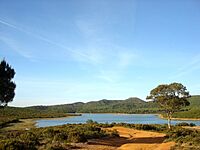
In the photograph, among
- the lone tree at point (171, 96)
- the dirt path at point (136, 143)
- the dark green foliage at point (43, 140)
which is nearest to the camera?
the dark green foliage at point (43, 140)

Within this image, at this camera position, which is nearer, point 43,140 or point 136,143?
point 136,143

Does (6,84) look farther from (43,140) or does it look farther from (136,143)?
(136,143)

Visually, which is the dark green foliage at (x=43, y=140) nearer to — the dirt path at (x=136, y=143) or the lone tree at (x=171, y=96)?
the dirt path at (x=136, y=143)

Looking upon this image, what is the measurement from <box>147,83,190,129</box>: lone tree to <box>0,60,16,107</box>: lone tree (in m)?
22.1

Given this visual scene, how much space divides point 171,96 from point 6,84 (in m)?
23.8

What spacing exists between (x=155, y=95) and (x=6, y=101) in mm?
22866

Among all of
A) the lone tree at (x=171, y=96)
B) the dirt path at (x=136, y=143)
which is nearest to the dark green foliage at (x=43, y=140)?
the dirt path at (x=136, y=143)

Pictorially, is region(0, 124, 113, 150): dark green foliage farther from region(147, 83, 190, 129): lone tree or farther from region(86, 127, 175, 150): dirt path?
region(147, 83, 190, 129): lone tree

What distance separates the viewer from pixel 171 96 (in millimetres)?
42562

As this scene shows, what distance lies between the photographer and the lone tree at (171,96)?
41844mm

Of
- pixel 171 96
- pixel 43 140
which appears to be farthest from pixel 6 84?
pixel 171 96

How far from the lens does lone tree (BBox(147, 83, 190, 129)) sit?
41844 mm

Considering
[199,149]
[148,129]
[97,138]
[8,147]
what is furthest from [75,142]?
[148,129]

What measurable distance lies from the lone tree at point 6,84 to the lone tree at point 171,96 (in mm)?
22096
